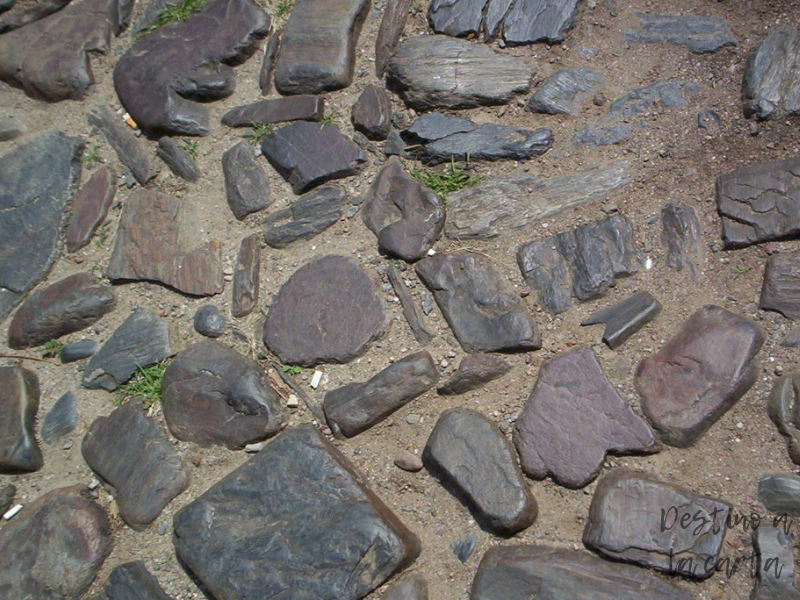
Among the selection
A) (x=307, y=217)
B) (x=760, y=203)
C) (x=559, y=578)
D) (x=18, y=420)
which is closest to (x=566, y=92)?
(x=760, y=203)

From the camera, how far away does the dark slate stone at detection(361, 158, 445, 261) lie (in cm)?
237

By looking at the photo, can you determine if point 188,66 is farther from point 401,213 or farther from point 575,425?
point 575,425

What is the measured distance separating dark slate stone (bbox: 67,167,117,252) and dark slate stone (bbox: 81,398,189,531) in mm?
698

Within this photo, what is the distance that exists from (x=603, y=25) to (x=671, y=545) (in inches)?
66.6

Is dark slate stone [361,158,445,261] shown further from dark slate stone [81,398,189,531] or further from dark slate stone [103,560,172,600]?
dark slate stone [103,560,172,600]

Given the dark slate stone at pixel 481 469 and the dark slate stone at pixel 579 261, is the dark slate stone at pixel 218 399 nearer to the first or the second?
the dark slate stone at pixel 481 469

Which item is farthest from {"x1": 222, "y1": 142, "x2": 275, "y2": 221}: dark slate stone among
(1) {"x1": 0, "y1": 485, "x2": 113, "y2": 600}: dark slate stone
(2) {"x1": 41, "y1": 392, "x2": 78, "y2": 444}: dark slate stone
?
(1) {"x1": 0, "y1": 485, "x2": 113, "y2": 600}: dark slate stone

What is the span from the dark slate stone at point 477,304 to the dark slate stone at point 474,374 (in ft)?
0.14

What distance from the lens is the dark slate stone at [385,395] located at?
2.15m

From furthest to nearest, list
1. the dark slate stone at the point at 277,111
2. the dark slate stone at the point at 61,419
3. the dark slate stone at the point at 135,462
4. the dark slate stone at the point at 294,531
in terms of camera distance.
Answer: the dark slate stone at the point at 277,111 → the dark slate stone at the point at 61,419 → the dark slate stone at the point at 135,462 → the dark slate stone at the point at 294,531

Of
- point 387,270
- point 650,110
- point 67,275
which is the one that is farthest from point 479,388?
point 67,275

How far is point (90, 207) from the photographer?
2781 millimetres

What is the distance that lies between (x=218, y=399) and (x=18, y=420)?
2.26 feet

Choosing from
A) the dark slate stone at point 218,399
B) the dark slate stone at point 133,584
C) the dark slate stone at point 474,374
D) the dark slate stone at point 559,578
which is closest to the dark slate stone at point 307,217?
the dark slate stone at point 218,399
